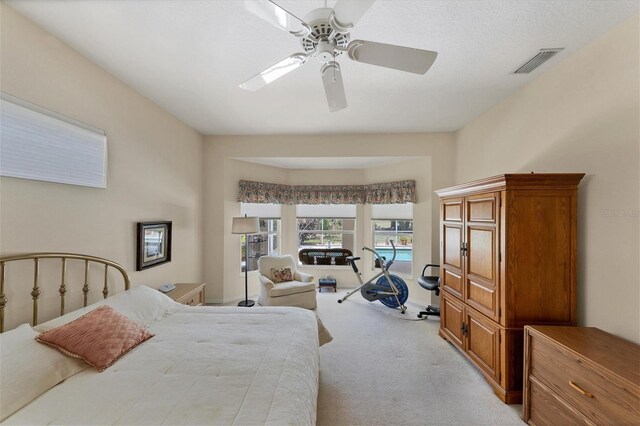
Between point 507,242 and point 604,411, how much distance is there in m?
1.10

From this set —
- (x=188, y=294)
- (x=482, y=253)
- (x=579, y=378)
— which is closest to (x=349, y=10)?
(x=482, y=253)

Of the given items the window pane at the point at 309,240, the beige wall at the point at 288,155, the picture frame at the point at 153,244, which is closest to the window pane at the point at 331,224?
the window pane at the point at 309,240

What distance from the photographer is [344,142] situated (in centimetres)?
425

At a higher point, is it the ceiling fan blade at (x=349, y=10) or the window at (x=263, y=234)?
the ceiling fan blade at (x=349, y=10)

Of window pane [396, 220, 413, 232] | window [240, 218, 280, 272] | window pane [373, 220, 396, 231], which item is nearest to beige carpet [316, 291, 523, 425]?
window pane [396, 220, 413, 232]

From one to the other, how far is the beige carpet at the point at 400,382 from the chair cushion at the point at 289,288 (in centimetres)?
74

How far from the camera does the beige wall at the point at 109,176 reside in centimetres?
173

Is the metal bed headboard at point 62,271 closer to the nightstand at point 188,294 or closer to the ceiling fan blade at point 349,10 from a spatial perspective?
the nightstand at point 188,294

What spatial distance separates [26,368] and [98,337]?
0.33 metres

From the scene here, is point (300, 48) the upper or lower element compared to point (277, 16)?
upper

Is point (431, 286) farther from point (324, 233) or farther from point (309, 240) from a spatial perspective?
point (309, 240)

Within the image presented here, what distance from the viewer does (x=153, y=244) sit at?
121 inches

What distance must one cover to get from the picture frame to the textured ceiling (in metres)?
1.51

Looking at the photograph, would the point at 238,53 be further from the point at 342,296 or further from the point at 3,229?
the point at 342,296
